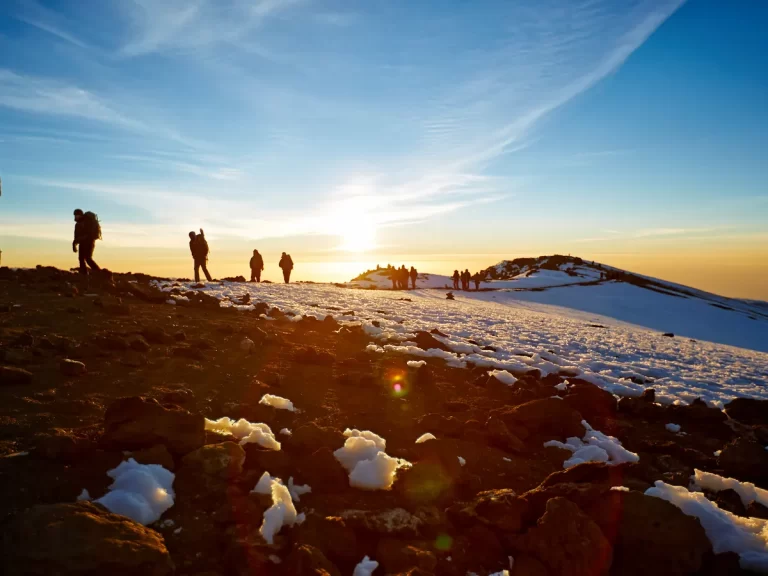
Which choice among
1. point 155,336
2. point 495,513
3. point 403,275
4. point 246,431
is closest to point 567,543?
point 495,513

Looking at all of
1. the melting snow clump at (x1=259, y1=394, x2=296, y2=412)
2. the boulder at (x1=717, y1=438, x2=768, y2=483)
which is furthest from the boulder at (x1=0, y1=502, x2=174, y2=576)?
the boulder at (x1=717, y1=438, x2=768, y2=483)

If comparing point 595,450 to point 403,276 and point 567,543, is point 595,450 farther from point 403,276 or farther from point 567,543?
point 403,276

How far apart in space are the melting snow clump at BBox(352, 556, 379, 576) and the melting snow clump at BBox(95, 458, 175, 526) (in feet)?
5.43

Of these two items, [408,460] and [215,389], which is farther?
[215,389]

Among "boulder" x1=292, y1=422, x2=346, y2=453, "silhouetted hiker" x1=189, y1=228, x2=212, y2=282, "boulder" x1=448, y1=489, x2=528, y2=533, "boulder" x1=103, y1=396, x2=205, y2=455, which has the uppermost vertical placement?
"silhouetted hiker" x1=189, y1=228, x2=212, y2=282

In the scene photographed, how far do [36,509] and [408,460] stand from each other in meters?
3.55

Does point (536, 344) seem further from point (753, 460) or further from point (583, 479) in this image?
point (583, 479)

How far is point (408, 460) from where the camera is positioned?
205 inches

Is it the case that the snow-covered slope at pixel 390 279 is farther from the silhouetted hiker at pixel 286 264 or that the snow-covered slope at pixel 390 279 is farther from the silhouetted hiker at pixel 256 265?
the silhouetted hiker at pixel 256 265

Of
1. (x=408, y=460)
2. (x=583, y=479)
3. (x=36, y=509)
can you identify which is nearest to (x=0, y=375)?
(x=36, y=509)

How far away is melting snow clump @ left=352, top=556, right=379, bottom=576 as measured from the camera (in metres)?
3.37

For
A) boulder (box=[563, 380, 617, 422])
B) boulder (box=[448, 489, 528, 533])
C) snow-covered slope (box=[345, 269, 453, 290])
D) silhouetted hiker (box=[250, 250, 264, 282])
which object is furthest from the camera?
snow-covered slope (box=[345, 269, 453, 290])

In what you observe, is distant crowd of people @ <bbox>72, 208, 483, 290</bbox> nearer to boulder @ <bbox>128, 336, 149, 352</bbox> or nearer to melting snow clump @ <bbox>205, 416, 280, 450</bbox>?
boulder @ <bbox>128, 336, 149, 352</bbox>

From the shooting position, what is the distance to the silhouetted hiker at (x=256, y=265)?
3169 centimetres
